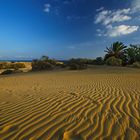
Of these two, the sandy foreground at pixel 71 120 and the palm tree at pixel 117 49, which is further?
the palm tree at pixel 117 49

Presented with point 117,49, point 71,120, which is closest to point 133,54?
point 117,49

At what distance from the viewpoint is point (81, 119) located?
3.52m

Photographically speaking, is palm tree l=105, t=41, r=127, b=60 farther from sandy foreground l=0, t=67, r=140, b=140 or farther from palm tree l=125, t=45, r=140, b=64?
sandy foreground l=0, t=67, r=140, b=140

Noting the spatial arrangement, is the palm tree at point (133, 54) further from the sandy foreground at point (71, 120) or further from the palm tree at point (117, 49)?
the sandy foreground at point (71, 120)

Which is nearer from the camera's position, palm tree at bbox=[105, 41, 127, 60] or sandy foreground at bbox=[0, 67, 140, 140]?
sandy foreground at bbox=[0, 67, 140, 140]

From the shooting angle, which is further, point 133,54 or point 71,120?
point 133,54

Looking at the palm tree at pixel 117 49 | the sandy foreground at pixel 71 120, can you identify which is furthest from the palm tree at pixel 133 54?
the sandy foreground at pixel 71 120

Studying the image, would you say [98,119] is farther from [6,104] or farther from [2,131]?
[6,104]

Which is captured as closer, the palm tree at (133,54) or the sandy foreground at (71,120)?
the sandy foreground at (71,120)

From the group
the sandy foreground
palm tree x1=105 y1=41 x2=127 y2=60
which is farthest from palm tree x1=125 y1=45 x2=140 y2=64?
the sandy foreground

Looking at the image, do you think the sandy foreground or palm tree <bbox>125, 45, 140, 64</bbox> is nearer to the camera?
the sandy foreground

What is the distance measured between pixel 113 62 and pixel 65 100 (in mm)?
22256

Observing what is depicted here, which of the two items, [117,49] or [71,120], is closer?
[71,120]

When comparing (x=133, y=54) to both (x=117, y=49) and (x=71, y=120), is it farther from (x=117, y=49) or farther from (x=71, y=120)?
(x=71, y=120)
